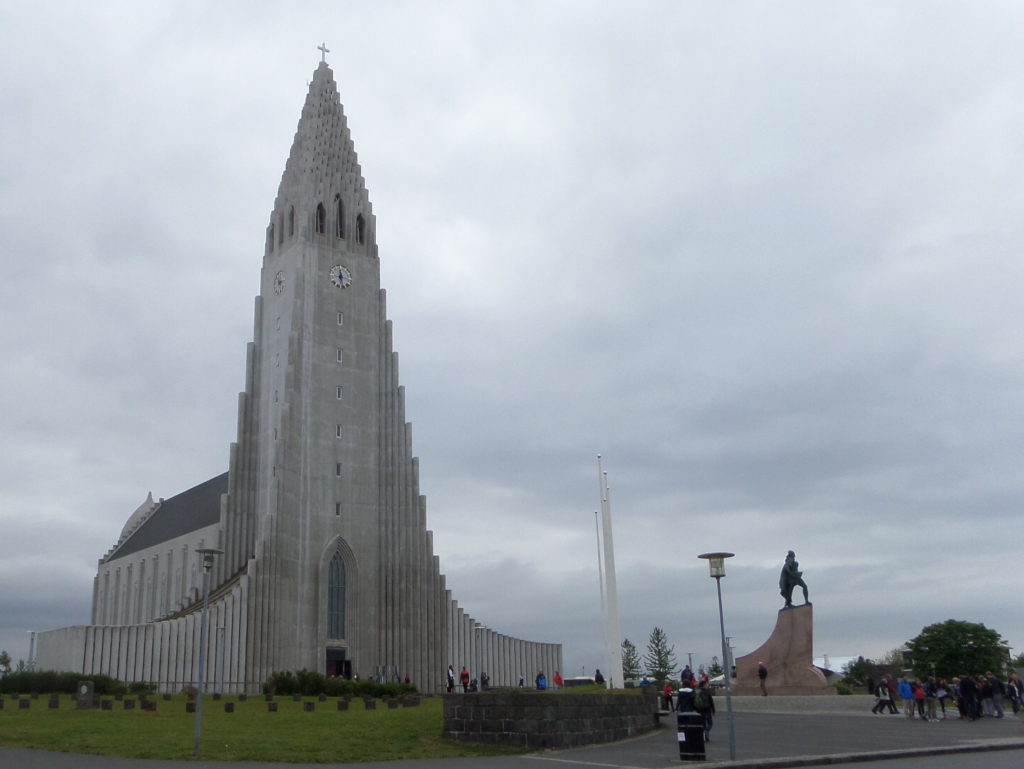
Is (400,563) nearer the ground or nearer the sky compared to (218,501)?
nearer the ground

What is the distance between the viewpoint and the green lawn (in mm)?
20406

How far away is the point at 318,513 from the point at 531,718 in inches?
1550

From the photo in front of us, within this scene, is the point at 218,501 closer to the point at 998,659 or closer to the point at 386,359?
the point at 386,359

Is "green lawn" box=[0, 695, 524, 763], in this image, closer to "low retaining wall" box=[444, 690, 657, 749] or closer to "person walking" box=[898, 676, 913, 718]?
"low retaining wall" box=[444, 690, 657, 749]

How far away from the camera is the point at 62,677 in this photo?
46250mm

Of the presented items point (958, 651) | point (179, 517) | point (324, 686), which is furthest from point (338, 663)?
point (958, 651)

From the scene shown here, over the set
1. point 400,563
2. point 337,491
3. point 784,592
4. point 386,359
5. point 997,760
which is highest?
point 386,359

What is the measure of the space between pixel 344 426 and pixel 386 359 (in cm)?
556

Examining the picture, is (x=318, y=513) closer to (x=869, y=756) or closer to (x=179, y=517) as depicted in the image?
(x=179, y=517)

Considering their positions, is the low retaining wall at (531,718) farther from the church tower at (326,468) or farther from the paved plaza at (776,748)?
the church tower at (326,468)

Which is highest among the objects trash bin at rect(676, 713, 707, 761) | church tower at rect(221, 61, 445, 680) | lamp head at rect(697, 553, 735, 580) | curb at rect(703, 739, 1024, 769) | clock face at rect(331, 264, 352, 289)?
clock face at rect(331, 264, 352, 289)

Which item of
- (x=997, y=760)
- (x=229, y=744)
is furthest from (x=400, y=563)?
(x=997, y=760)

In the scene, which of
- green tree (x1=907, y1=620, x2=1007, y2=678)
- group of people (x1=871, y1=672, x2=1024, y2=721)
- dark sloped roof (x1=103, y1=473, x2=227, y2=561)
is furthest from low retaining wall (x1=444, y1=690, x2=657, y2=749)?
green tree (x1=907, y1=620, x2=1007, y2=678)

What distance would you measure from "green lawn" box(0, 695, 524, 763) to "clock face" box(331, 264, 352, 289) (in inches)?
1491
